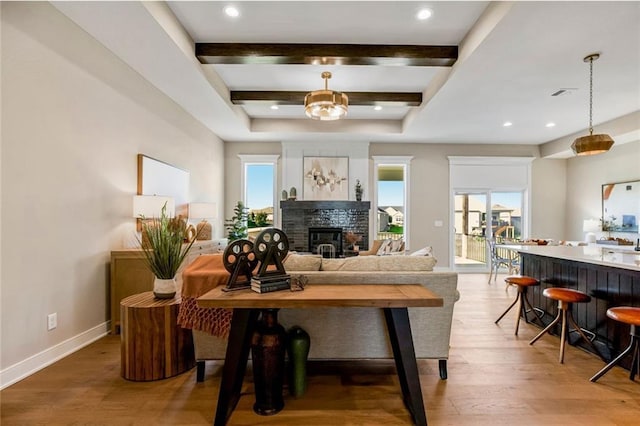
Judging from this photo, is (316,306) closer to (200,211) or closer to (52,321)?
(52,321)

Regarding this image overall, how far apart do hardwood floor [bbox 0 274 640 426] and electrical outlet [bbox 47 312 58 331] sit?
0.30 meters

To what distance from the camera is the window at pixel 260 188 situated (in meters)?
7.37

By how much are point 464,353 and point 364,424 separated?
1.48 metres

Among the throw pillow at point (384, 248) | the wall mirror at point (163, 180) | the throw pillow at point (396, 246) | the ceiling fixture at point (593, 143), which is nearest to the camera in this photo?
the ceiling fixture at point (593, 143)

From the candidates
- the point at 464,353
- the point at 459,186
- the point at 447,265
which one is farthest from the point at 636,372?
the point at 459,186

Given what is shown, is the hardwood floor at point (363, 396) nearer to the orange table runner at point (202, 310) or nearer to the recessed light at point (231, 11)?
the orange table runner at point (202, 310)

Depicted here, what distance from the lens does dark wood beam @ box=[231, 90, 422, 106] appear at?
5141mm

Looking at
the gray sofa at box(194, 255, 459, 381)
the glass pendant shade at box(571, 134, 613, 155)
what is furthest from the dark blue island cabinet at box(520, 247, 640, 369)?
the gray sofa at box(194, 255, 459, 381)

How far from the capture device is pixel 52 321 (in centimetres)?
273

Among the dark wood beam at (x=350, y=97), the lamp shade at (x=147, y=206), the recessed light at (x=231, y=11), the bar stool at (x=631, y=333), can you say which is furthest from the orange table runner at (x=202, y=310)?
the dark wood beam at (x=350, y=97)

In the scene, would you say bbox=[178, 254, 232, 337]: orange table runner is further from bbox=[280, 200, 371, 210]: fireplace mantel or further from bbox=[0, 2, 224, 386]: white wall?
bbox=[280, 200, 371, 210]: fireplace mantel

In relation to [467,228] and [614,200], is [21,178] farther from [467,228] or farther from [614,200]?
[614,200]

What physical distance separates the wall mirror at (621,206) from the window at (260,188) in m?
6.62

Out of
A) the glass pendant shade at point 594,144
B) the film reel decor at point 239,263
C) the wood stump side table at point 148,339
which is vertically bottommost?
the wood stump side table at point 148,339
